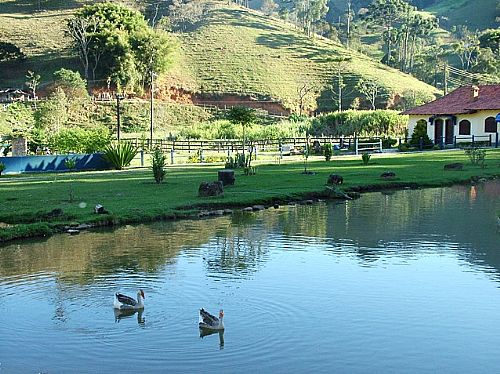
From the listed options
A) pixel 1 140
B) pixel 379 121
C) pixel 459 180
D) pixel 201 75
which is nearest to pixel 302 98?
pixel 201 75

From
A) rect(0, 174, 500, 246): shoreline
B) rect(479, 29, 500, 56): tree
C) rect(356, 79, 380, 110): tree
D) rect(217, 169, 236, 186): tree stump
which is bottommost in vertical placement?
rect(0, 174, 500, 246): shoreline

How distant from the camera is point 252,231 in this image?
2008 centimetres

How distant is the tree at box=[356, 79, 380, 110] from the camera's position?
349ft

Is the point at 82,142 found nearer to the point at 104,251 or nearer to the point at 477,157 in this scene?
the point at 477,157

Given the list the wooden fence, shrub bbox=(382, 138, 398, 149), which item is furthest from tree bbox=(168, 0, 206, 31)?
shrub bbox=(382, 138, 398, 149)

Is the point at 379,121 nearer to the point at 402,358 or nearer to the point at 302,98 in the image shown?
the point at 302,98

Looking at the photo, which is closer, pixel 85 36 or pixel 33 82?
pixel 33 82

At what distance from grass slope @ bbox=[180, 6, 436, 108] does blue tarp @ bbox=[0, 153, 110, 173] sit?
2826 inches

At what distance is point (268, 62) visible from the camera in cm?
12231

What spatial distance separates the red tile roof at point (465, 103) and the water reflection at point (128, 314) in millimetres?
51013

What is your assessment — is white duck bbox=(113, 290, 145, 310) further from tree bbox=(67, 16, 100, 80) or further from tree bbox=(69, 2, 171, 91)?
tree bbox=(67, 16, 100, 80)

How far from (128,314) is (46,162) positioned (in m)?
29.3

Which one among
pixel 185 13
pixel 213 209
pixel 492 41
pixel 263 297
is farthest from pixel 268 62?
pixel 263 297

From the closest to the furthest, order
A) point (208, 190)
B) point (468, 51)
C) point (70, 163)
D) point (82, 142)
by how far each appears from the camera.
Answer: point (208, 190) → point (70, 163) → point (82, 142) → point (468, 51)
